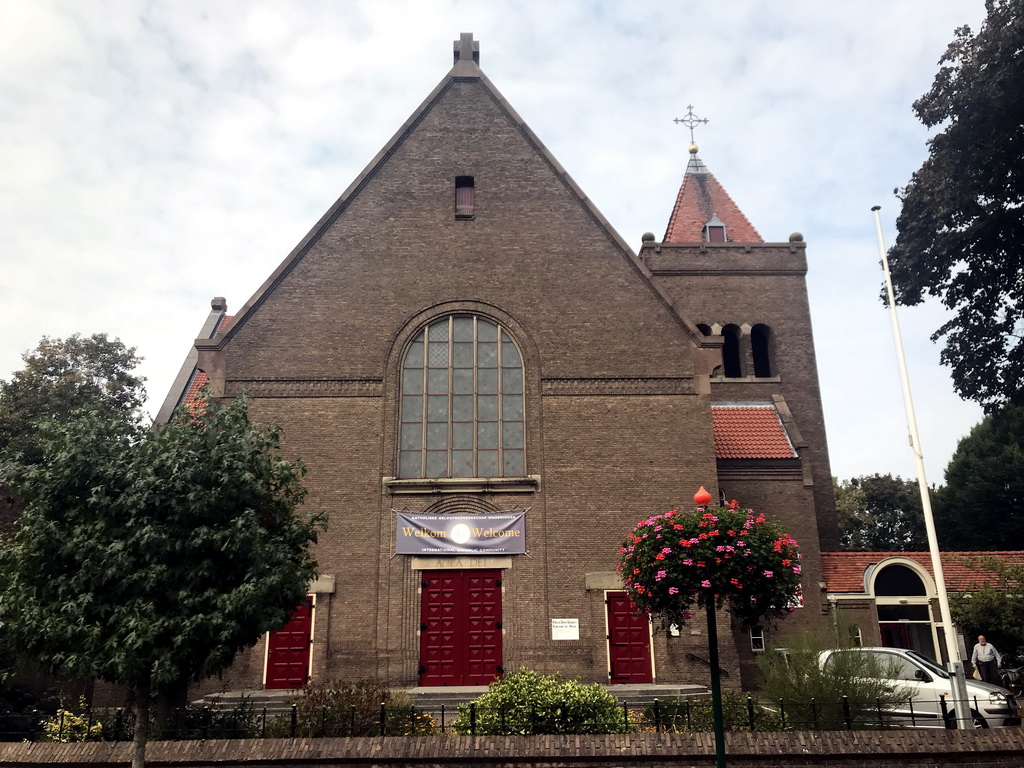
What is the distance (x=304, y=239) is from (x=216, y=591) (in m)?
13.0

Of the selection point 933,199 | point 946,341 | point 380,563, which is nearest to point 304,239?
point 380,563

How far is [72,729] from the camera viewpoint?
46.1 ft

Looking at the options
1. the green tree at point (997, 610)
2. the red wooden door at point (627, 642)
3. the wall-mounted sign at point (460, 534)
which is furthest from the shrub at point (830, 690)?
the green tree at point (997, 610)

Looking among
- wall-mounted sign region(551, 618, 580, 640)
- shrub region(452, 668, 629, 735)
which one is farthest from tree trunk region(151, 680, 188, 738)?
wall-mounted sign region(551, 618, 580, 640)

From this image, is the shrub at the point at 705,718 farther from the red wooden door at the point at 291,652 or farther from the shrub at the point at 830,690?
the red wooden door at the point at 291,652

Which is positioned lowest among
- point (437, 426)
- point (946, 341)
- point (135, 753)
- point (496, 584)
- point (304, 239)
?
point (135, 753)

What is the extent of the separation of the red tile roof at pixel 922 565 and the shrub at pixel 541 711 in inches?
534

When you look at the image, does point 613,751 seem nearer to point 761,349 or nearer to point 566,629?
point 566,629

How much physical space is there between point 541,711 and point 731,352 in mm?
21397

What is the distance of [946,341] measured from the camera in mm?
25219

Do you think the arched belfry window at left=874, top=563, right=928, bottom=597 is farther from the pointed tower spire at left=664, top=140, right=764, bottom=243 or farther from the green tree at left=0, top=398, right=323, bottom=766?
the green tree at left=0, top=398, right=323, bottom=766

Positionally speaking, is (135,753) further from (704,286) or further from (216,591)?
(704,286)

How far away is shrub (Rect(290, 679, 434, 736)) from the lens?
537 inches

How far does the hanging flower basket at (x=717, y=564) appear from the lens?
39.4 feet
